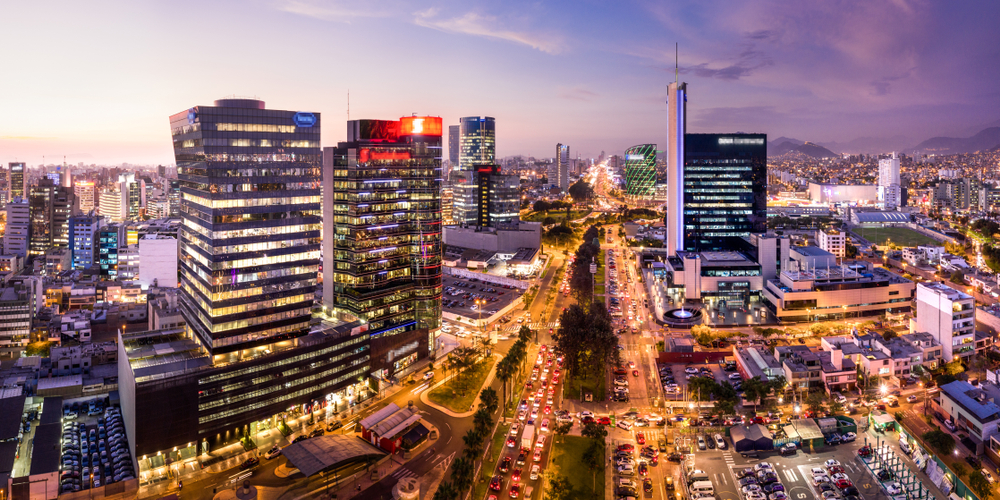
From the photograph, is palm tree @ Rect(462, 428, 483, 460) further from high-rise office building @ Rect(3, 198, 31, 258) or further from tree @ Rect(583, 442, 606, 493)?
high-rise office building @ Rect(3, 198, 31, 258)

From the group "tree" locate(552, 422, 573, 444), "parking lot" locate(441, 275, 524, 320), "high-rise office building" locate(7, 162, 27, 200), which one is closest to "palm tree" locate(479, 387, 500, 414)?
"tree" locate(552, 422, 573, 444)

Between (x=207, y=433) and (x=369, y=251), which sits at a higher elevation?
(x=369, y=251)

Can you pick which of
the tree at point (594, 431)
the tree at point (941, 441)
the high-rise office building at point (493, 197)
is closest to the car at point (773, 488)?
the tree at point (594, 431)

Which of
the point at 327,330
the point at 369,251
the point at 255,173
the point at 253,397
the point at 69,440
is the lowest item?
the point at 69,440

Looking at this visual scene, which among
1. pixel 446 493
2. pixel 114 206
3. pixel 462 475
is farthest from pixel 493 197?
pixel 114 206

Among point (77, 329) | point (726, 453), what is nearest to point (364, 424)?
point (726, 453)

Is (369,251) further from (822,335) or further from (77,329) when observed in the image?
(822,335)

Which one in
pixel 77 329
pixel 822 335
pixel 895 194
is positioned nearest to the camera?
pixel 822 335

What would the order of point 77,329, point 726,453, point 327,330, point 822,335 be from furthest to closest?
point 77,329, point 822,335, point 327,330, point 726,453
